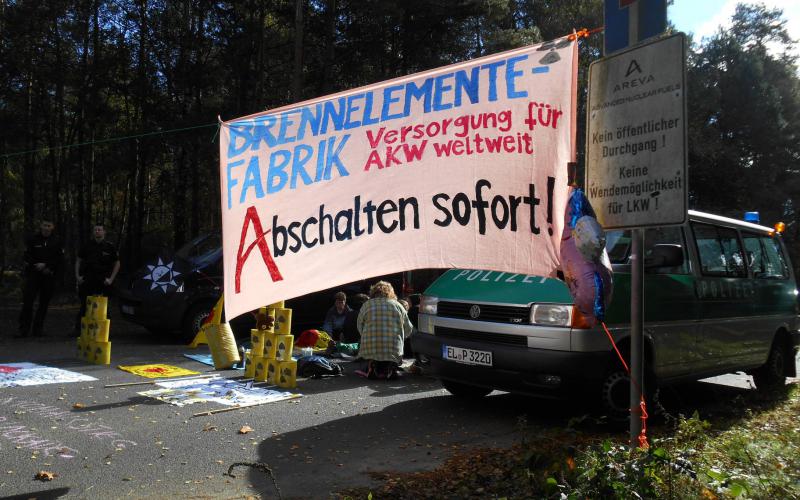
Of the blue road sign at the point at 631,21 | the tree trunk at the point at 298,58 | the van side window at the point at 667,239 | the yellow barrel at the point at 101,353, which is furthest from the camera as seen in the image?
the tree trunk at the point at 298,58

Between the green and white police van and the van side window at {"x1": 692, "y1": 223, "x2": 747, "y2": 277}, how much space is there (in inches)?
0.5

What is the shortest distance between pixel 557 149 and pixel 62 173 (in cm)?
2336

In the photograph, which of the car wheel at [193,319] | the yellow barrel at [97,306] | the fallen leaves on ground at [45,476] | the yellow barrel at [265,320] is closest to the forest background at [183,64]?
the car wheel at [193,319]

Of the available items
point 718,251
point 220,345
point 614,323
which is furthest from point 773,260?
point 220,345

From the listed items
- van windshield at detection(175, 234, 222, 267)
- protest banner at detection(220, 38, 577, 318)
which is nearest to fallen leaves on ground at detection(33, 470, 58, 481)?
protest banner at detection(220, 38, 577, 318)

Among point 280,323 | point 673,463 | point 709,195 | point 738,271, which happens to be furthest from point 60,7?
point 709,195

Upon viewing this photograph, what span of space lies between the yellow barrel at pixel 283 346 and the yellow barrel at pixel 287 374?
0.08 metres

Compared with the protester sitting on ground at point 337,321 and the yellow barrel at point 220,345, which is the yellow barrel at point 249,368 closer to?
the yellow barrel at point 220,345

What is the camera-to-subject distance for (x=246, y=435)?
5.79m

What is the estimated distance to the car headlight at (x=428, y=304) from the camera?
689 centimetres

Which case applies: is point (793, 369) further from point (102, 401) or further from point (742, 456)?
point (102, 401)

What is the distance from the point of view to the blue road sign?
11.8 ft

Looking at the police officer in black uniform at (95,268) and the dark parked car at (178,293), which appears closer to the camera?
the police officer in black uniform at (95,268)

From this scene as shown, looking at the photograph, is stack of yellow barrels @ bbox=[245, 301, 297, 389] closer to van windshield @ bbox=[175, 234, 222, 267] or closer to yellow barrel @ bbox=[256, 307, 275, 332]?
yellow barrel @ bbox=[256, 307, 275, 332]
